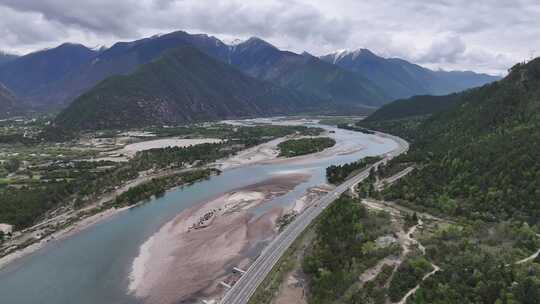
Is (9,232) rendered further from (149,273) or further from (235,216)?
(235,216)

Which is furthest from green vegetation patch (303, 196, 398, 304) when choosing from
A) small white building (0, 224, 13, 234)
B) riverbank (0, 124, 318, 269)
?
small white building (0, 224, 13, 234)

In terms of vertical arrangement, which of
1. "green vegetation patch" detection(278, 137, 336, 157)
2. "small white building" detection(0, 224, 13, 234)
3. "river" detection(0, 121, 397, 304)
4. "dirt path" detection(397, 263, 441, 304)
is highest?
"green vegetation patch" detection(278, 137, 336, 157)

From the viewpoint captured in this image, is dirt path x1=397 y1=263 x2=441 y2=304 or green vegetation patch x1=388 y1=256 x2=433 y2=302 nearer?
dirt path x1=397 y1=263 x2=441 y2=304

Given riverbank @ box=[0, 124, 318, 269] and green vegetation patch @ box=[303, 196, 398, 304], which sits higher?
green vegetation patch @ box=[303, 196, 398, 304]

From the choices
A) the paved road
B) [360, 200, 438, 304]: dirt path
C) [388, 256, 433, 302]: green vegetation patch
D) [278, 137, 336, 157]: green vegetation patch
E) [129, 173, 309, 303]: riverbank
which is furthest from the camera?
[278, 137, 336, 157]: green vegetation patch

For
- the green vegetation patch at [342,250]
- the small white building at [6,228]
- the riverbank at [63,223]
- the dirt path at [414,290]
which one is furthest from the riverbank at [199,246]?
the small white building at [6,228]

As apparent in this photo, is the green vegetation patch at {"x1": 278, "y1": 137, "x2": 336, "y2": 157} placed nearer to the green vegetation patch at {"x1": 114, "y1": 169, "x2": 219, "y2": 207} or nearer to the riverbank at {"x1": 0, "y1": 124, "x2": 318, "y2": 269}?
the green vegetation patch at {"x1": 114, "y1": 169, "x2": 219, "y2": 207}
